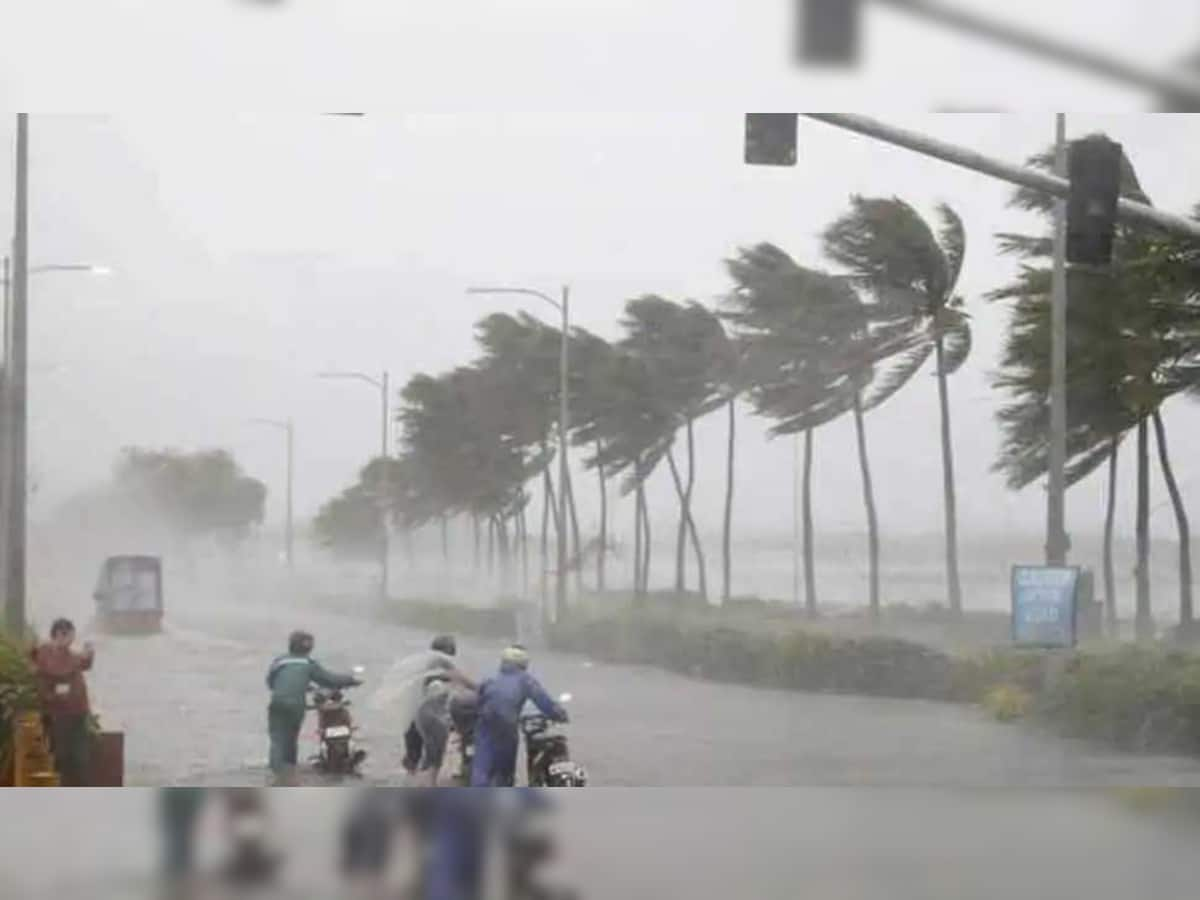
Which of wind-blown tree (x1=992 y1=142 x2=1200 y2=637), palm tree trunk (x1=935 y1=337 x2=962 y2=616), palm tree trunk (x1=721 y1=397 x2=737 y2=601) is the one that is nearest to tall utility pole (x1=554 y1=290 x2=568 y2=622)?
palm tree trunk (x1=721 y1=397 x2=737 y2=601)

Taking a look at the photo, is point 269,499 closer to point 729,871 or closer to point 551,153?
point 551,153

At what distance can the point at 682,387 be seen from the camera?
5.16 metres

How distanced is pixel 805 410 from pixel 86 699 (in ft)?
7.06

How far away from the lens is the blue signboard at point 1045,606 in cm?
512

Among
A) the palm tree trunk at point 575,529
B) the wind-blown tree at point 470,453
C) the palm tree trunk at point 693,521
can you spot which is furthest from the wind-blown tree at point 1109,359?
the wind-blown tree at point 470,453

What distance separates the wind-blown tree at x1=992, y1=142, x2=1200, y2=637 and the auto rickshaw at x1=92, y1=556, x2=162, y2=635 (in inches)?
94.8

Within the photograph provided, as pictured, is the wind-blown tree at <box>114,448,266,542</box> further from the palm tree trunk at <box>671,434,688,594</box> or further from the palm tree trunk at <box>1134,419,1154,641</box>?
the palm tree trunk at <box>1134,419,1154,641</box>

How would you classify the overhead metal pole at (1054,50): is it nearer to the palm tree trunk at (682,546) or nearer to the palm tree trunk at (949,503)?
the palm tree trunk at (949,503)

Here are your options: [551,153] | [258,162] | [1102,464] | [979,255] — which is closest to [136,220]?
[258,162]

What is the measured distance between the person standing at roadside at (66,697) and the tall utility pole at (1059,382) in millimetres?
2718

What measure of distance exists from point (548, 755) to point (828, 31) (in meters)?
2.14

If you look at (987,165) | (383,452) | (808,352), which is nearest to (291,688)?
(383,452)

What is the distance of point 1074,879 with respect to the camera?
205 inches

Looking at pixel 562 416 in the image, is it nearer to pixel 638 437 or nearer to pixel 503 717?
pixel 638 437
